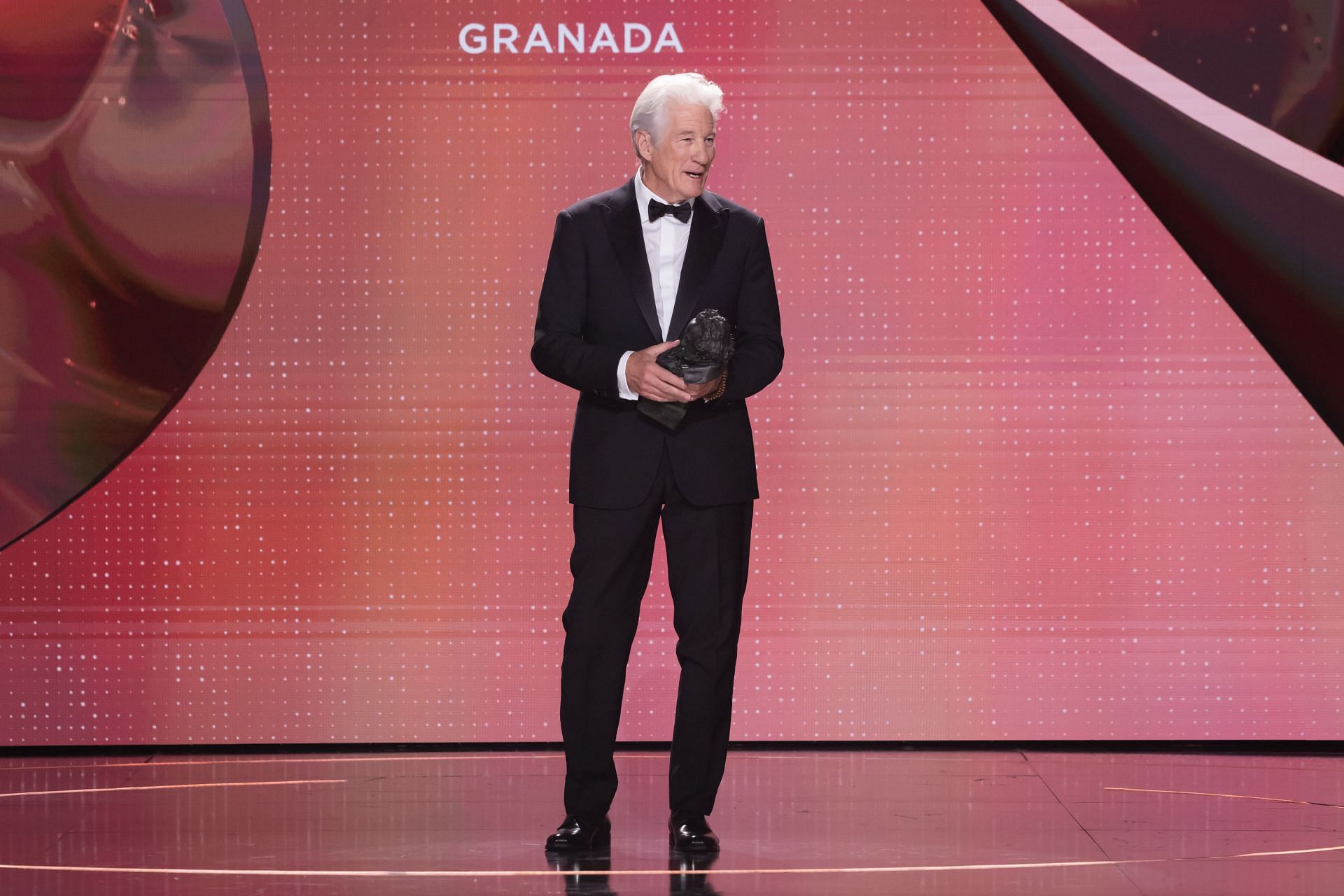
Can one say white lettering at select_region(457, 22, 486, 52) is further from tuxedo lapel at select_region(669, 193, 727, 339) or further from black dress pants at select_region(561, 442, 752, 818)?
black dress pants at select_region(561, 442, 752, 818)

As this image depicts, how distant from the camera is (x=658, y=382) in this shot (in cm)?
277

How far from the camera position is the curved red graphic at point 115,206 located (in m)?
3.87

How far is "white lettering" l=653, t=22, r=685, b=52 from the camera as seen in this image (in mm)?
3891

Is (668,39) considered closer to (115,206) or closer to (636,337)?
(636,337)

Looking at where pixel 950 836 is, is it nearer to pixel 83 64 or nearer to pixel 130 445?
pixel 130 445

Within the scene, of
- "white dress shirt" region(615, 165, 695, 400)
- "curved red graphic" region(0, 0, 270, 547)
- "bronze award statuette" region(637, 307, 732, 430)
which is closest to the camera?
"bronze award statuette" region(637, 307, 732, 430)

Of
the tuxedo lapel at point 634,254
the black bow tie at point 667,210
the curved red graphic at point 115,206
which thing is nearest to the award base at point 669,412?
the tuxedo lapel at point 634,254

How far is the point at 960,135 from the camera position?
3898 millimetres

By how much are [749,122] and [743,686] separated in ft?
4.75

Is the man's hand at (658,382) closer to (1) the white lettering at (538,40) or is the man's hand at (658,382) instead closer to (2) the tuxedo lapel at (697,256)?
(2) the tuxedo lapel at (697,256)

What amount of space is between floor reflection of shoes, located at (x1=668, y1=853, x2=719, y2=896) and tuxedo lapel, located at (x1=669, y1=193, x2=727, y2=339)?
966 millimetres

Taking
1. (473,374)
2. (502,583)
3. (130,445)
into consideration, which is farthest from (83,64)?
(502,583)

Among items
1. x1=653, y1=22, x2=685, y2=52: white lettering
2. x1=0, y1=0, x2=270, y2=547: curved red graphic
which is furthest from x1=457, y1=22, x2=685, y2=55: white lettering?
x1=0, y1=0, x2=270, y2=547: curved red graphic

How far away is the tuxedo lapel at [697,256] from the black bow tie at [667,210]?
27 mm
